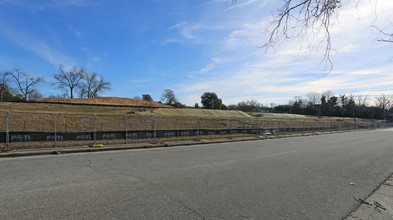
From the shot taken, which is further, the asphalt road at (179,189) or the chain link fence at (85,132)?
the chain link fence at (85,132)

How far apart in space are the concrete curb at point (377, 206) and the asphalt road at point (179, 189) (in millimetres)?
145

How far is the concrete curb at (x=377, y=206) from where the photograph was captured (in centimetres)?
368

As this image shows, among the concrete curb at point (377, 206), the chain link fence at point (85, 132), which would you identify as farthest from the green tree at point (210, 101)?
the concrete curb at point (377, 206)

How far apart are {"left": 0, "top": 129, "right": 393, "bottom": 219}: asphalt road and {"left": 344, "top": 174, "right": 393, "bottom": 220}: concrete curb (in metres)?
0.15

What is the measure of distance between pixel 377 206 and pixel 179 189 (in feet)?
13.6

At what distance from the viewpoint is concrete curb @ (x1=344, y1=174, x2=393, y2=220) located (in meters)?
3.68

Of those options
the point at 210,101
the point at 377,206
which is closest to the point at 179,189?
the point at 377,206

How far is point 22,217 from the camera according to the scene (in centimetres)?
320

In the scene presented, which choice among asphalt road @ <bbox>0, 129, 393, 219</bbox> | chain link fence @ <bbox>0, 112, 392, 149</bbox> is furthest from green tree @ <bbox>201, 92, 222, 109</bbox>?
asphalt road @ <bbox>0, 129, 393, 219</bbox>

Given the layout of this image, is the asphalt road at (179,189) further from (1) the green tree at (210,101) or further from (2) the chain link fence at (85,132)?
(1) the green tree at (210,101)

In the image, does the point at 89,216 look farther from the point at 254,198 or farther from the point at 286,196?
the point at 286,196

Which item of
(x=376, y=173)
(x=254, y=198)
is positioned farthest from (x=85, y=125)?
(x=376, y=173)

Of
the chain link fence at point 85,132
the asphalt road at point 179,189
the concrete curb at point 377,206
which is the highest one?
the chain link fence at point 85,132

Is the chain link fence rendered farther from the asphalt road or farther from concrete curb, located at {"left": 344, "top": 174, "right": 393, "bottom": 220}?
concrete curb, located at {"left": 344, "top": 174, "right": 393, "bottom": 220}
